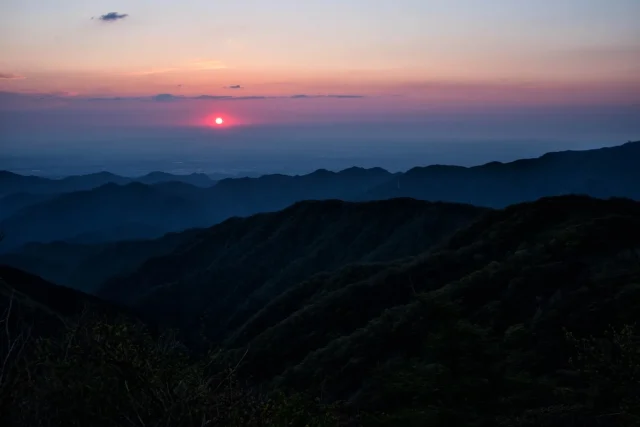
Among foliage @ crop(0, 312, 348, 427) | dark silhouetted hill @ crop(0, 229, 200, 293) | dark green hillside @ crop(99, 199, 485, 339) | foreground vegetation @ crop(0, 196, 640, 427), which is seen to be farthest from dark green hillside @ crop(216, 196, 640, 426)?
dark silhouetted hill @ crop(0, 229, 200, 293)

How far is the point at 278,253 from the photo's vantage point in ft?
352

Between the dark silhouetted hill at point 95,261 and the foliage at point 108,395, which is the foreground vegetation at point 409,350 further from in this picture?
the dark silhouetted hill at point 95,261

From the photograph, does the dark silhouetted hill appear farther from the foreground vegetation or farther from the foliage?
the foliage

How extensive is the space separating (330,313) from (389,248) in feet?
135

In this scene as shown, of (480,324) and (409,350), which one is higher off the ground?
(480,324)

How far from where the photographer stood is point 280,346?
48.9m

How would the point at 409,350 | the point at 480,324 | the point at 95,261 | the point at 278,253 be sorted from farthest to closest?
the point at 95,261 < the point at 278,253 < the point at 409,350 < the point at 480,324

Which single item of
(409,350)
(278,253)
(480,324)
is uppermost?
(480,324)

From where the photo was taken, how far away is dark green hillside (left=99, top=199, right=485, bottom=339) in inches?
3558

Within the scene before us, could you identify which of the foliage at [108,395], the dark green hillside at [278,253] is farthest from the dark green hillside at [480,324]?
the dark green hillside at [278,253]

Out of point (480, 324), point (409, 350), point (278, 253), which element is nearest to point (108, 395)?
point (409, 350)

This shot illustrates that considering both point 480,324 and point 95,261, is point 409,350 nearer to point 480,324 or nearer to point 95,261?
point 480,324

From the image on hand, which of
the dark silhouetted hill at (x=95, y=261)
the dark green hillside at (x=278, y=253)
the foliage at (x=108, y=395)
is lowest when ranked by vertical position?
the dark silhouetted hill at (x=95, y=261)

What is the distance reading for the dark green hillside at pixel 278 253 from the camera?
9038cm
